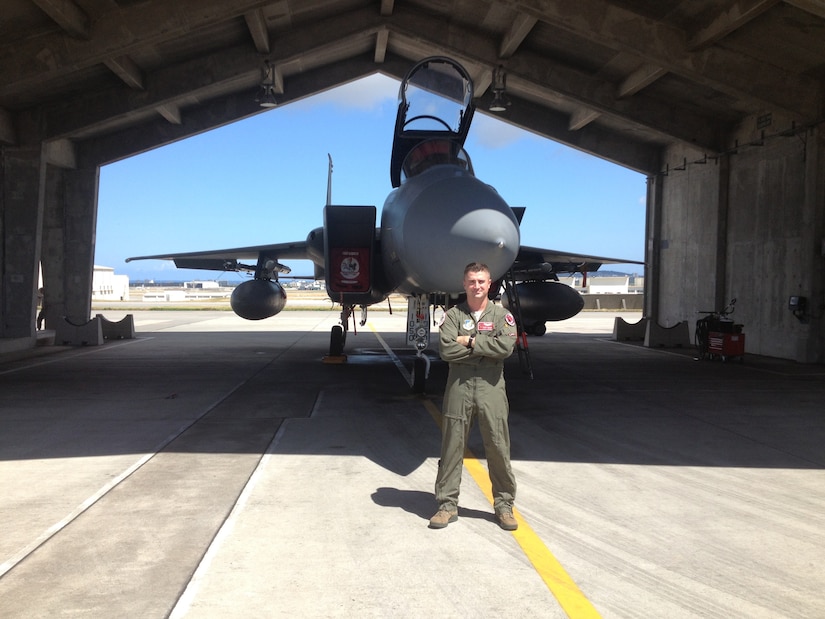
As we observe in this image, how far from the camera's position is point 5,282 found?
15109 millimetres

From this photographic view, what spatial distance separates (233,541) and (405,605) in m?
1.20

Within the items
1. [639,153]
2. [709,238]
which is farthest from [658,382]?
[639,153]

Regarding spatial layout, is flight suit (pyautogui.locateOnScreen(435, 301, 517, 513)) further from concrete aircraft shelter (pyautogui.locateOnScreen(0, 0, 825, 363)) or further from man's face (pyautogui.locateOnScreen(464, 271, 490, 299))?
concrete aircraft shelter (pyautogui.locateOnScreen(0, 0, 825, 363))

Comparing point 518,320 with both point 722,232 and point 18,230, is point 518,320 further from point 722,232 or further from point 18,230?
point 18,230

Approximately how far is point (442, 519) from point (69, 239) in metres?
16.4

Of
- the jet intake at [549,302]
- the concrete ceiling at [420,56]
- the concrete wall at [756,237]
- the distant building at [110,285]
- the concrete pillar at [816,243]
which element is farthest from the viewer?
the distant building at [110,285]

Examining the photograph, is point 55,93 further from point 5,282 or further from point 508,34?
point 508,34

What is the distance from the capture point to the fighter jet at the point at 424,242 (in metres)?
6.14

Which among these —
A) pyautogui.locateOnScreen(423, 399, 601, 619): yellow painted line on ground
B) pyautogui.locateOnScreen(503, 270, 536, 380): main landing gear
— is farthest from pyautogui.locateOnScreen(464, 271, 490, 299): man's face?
pyautogui.locateOnScreen(503, 270, 536, 380): main landing gear

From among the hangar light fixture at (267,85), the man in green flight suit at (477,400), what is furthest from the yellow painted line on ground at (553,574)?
the hangar light fixture at (267,85)

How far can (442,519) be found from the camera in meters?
4.00

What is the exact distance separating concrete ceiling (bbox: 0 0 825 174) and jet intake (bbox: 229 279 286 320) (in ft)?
14.5

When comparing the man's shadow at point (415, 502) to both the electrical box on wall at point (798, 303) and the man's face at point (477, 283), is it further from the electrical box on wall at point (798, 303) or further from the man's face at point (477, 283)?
the electrical box on wall at point (798, 303)

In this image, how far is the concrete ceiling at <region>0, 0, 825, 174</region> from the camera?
37.0 ft
